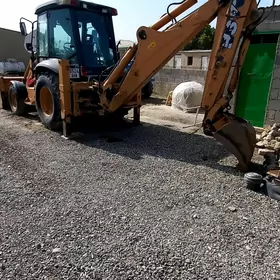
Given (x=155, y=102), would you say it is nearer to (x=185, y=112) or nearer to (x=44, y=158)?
(x=185, y=112)

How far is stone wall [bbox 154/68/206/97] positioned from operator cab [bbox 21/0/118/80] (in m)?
4.41

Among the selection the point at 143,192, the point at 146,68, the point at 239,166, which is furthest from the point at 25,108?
the point at 239,166

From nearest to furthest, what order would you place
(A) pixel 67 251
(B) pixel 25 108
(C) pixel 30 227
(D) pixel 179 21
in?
(A) pixel 67 251
(C) pixel 30 227
(D) pixel 179 21
(B) pixel 25 108

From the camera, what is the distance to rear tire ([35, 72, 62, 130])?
18.1ft

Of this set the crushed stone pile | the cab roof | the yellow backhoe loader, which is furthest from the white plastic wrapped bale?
the cab roof

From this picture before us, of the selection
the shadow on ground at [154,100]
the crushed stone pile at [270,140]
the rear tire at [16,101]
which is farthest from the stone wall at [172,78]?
the rear tire at [16,101]

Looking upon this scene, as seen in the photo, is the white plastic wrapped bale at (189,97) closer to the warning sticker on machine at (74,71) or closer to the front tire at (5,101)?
the warning sticker on machine at (74,71)

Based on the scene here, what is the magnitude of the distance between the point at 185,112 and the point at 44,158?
513 cm

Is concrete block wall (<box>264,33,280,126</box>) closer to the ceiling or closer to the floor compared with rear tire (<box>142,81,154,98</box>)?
closer to the ceiling

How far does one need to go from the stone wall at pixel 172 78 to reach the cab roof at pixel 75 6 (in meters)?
4.60

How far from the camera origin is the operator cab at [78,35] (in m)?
5.38

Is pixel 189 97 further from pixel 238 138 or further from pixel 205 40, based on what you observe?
pixel 205 40

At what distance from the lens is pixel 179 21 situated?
4.21 metres

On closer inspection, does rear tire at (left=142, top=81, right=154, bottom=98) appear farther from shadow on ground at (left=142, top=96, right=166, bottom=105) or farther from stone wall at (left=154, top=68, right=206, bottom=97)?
stone wall at (left=154, top=68, right=206, bottom=97)
